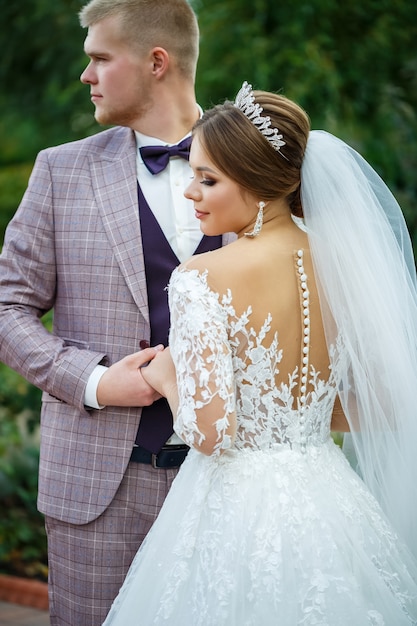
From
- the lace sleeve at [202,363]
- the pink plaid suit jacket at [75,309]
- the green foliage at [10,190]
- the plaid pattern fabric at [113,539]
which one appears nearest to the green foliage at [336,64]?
the green foliage at [10,190]

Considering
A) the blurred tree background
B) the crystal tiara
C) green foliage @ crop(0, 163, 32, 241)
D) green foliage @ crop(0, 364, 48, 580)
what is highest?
the blurred tree background

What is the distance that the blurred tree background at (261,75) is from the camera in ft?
16.8

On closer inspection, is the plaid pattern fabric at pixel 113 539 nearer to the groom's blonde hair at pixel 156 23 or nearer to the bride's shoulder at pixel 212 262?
the bride's shoulder at pixel 212 262

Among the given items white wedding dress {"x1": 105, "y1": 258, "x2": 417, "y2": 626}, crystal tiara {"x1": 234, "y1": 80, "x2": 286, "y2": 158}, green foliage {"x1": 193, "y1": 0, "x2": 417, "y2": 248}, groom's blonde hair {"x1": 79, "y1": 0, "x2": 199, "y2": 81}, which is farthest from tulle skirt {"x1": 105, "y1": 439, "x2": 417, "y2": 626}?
green foliage {"x1": 193, "y1": 0, "x2": 417, "y2": 248}

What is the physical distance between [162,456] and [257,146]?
1.02 metres

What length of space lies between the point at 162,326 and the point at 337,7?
330 cm

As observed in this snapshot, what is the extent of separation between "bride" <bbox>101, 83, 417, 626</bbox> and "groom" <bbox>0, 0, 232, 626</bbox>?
0.29m

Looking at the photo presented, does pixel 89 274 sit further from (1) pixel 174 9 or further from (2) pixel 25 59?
(2) pixel 25 59

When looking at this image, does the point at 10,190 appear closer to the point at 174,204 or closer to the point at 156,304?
the point at 174,204

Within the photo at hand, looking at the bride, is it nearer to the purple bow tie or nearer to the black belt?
the black belt

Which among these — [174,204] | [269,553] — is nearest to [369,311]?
[269,553]

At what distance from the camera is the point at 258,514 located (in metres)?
2.31

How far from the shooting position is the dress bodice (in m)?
2.20

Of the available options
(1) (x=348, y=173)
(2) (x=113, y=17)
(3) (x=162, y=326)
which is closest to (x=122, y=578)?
(3) (x=162, y=326)
